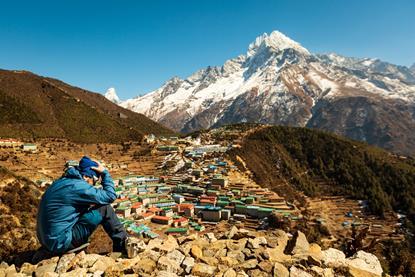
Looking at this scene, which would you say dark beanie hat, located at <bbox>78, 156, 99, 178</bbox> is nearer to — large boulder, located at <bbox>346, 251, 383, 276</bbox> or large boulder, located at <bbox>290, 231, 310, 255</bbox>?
large boulder, located at <bbox>290, 231, 310, 255</bbox>

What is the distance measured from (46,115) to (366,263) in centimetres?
11311

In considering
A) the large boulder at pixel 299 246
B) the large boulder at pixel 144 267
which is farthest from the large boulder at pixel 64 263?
the large boulder at pixel 299 246

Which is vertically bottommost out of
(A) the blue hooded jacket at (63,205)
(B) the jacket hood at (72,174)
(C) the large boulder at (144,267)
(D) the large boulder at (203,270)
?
(C) the large boulder at (144,267)

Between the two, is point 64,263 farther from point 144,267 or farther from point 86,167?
point 86,167

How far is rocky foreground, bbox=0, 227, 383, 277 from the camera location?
5656 mm

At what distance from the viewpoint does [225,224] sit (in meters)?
40.6

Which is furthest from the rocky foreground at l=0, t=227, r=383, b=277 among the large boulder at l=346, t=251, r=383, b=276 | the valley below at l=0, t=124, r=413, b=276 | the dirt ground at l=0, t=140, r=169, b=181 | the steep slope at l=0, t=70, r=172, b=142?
the steep slope at l=0, t=70, r=172, b=142

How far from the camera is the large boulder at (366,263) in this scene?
6.22m

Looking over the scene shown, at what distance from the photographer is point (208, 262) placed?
6.19 m

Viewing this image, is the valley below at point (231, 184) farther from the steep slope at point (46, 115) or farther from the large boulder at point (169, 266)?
the large boulder at point (169, 266)

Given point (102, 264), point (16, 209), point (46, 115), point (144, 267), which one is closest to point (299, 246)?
point (144, 267)

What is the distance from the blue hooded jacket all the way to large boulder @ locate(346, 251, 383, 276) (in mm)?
5615

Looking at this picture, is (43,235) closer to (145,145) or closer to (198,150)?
(198,150)

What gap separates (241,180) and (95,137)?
5734 centimetres
